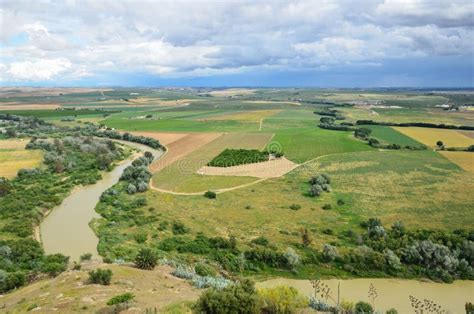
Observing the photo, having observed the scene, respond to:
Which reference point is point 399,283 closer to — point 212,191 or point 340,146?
point 212,191

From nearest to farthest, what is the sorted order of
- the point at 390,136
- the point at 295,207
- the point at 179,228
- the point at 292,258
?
the point at 292,258 → the point at 179,228 → the point at 295,207 → the point at 390,136

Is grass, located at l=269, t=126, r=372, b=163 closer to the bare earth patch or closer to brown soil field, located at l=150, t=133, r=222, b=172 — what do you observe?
the bare earth patch

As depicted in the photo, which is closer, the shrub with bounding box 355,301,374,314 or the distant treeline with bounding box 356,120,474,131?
the shrub with bounding box 355,301,374,314

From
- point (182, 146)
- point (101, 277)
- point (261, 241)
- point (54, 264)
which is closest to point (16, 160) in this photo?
point (182, 146)

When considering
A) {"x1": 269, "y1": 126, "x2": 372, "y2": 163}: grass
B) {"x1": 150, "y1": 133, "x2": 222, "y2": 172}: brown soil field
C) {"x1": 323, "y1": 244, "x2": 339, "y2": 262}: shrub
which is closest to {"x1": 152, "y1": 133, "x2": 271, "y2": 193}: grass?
{"x1": 150, "y1": 133, "x2": 222, "y2": 172}: brown soil field

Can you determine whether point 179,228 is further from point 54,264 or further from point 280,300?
point 280,300

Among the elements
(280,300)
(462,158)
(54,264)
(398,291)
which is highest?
(280,300)

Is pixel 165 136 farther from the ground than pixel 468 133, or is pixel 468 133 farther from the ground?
pixel 468 133

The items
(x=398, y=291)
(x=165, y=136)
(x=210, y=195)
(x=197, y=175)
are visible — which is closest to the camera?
(x=398, y=291)
